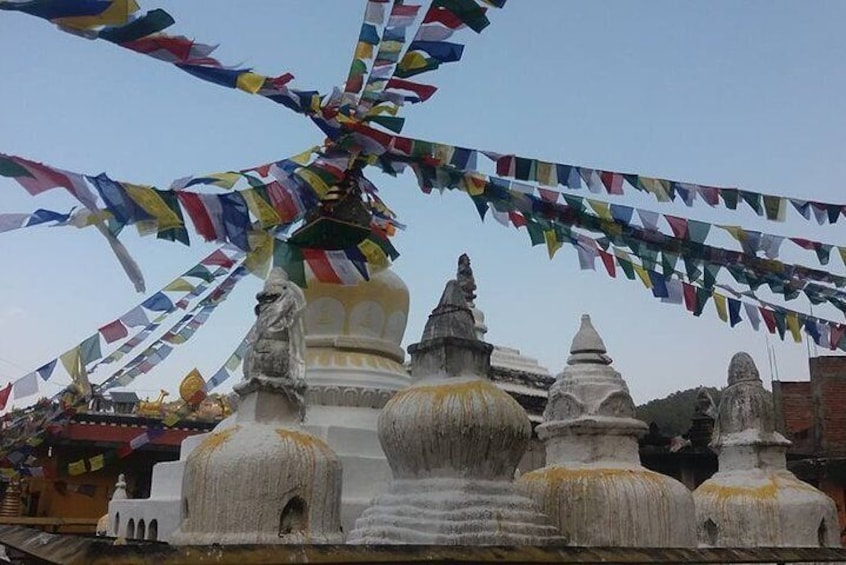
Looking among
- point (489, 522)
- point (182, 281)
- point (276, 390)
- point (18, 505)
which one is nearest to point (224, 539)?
point (276, 390)

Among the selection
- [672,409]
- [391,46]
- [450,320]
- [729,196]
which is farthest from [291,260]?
[672,409]

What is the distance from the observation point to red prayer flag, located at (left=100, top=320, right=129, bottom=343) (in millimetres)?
9312

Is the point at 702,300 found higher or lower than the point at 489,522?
higher

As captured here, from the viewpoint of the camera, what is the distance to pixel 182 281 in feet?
33.3

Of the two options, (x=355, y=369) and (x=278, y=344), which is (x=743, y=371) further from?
(x=278, y=344)

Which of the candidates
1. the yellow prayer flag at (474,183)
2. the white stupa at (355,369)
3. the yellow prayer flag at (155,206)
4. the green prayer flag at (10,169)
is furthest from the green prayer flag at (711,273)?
the green prayer flag at (10,169)

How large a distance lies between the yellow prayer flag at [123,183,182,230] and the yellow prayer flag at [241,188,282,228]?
0.93m

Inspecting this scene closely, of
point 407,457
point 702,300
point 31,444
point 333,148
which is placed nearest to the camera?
point 407,457

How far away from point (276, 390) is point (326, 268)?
226cm

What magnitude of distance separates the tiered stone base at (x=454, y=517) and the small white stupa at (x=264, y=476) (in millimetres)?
441

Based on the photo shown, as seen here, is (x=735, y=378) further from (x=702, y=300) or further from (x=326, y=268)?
(x=326, y=268)

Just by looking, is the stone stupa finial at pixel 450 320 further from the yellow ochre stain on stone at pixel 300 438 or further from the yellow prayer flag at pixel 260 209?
the yellow prayer flag at pixel 260 209

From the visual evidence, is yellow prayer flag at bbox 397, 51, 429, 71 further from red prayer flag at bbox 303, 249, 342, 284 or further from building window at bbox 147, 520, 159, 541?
building window at bbox 147, 520, 159, 541

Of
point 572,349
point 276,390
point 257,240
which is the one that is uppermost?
point 257,240
